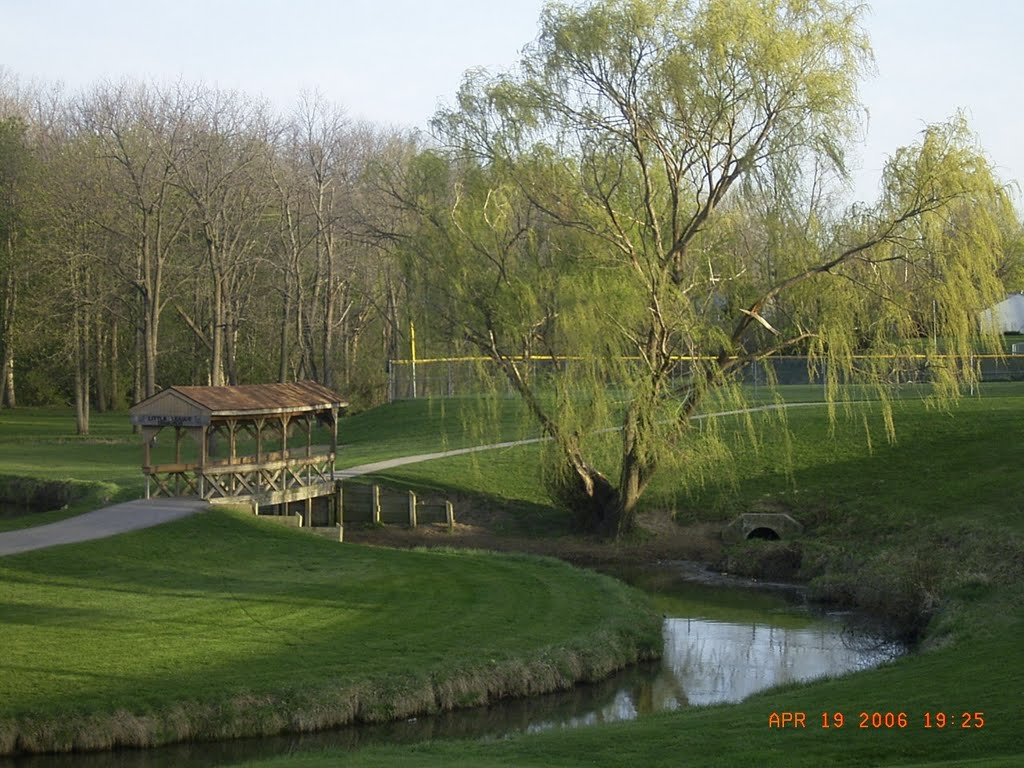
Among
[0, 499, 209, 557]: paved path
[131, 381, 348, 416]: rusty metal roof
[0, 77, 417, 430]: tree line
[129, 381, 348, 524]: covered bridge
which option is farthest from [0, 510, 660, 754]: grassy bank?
[0, 77, 417, 430]: tree line

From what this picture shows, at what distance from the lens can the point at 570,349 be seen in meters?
28.2

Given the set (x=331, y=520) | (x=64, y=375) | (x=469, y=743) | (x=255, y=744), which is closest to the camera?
(x=469, y=743)

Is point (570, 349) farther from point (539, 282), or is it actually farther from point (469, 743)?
point (469, 743)

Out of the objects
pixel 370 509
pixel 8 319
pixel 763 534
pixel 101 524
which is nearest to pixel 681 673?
pixel 763 534

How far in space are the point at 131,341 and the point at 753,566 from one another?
43.6 meters

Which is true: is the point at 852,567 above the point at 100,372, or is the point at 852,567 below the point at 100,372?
below

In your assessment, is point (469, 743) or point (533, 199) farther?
point (533, 199)

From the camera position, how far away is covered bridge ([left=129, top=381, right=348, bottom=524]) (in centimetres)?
2691

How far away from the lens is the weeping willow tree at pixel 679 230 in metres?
27.1

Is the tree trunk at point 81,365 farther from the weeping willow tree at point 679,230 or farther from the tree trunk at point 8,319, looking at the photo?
the weeping willow tree at point 679,230

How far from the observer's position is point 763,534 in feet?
101

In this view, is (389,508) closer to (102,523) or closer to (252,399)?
(252,399)

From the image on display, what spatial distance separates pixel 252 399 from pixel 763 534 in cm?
1275

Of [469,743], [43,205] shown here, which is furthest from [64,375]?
[469,743]
